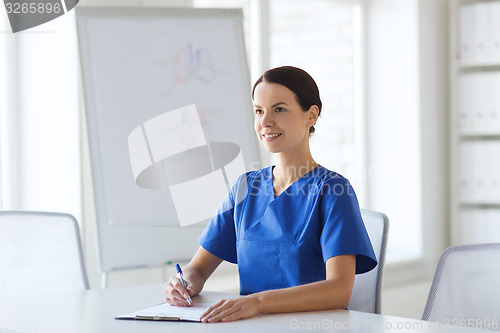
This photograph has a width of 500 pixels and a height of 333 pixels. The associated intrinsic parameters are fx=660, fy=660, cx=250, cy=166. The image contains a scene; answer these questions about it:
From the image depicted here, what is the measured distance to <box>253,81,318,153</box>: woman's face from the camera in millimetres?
1719

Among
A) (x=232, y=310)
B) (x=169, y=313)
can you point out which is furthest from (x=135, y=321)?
(x=232, y=310)

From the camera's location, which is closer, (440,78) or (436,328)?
(436,328)

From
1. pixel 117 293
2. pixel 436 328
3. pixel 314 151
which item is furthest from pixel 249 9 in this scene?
pixel 436 328

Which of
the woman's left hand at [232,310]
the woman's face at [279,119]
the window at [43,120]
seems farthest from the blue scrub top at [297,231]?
the window at [43,120]

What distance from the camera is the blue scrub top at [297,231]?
5.29 feet

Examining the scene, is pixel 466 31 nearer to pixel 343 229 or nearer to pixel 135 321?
pixel 343 229

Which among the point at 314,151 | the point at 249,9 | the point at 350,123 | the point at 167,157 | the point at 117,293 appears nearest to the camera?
the point at 117,293

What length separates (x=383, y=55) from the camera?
169 inches

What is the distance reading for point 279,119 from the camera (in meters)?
1.72

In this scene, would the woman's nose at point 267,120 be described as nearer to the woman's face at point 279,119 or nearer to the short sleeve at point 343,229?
the woman's face at point 279,119

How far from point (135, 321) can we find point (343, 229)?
535 millimetres

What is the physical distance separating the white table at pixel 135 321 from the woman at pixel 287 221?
110 mm

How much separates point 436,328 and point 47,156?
1.86 meters

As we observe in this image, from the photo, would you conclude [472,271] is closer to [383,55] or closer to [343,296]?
[343,296]
